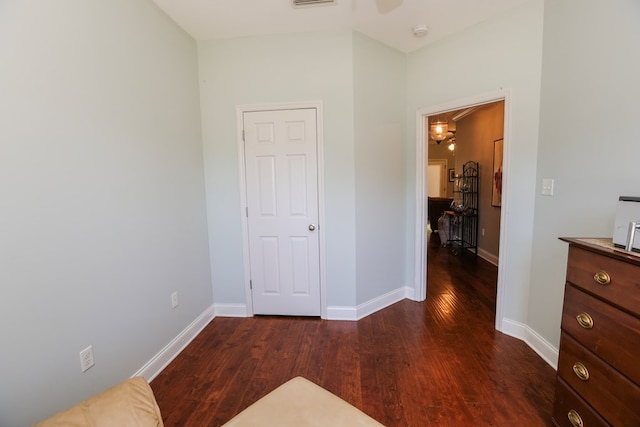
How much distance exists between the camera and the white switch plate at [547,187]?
2015 mm

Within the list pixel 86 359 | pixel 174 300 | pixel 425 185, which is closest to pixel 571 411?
pixel 425 185

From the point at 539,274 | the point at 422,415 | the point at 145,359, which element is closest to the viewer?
the point at 422,415

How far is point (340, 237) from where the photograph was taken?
2688 mm

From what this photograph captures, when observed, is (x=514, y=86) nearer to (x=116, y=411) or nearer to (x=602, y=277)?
(x=602, y=277)

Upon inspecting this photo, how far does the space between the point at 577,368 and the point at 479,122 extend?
178 inches

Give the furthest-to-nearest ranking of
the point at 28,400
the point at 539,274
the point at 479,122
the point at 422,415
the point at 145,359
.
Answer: the point at 479,122
the point at 539,274
the point at 145,359
the point at 422,415
the point at 28,400

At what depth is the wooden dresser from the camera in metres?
1.03

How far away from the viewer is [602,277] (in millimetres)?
1143

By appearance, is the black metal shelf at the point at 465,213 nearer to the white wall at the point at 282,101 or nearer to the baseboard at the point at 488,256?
the baseboard at the point at 488,256

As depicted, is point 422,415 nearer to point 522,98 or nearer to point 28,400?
point 28,400

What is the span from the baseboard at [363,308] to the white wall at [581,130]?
1235mm

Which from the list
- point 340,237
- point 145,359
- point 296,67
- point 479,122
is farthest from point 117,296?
point 479,122

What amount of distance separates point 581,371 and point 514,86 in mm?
2008

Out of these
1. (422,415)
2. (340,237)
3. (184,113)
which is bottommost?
(422,415)
